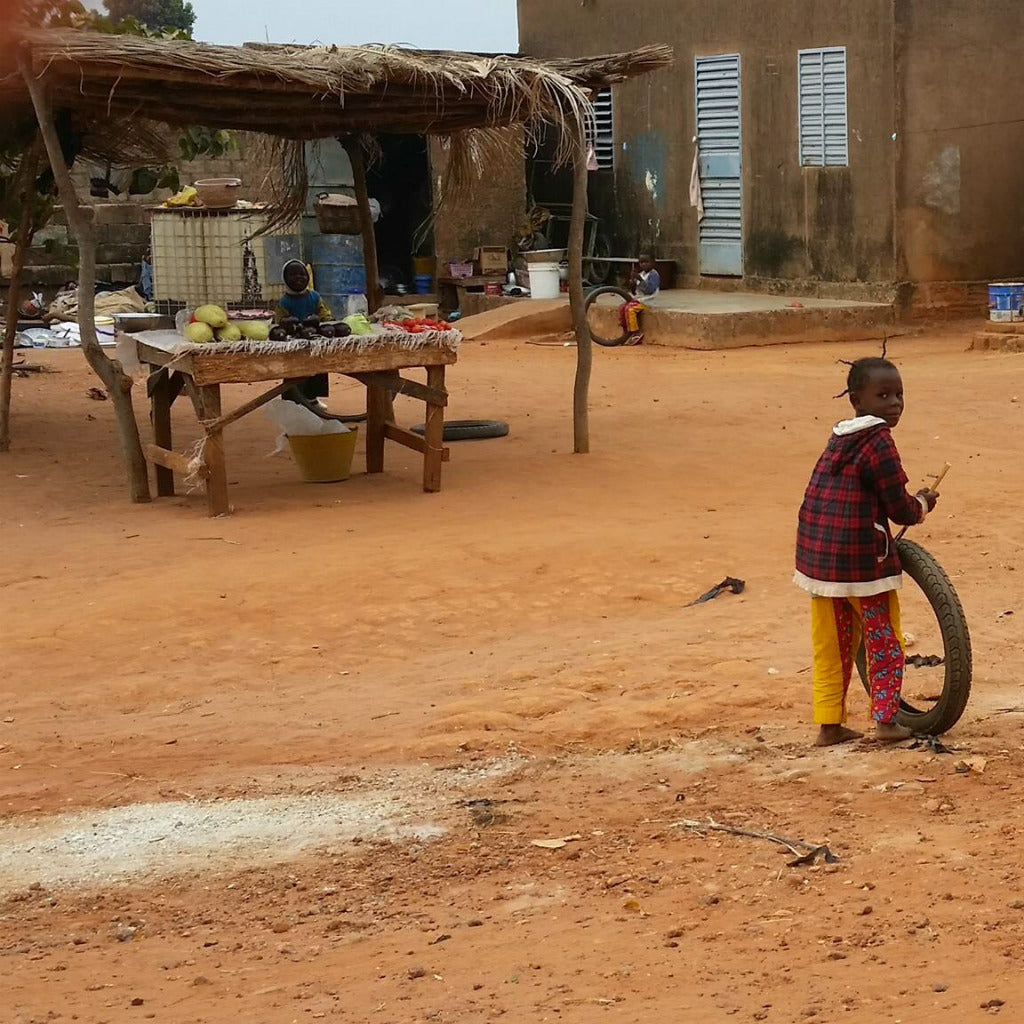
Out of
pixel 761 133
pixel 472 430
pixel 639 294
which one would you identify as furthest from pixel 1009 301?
pixel 472 430

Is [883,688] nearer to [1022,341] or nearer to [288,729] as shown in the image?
[288,729]

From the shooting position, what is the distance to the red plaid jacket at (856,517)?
14.9ft

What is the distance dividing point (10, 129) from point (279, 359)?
3.84 meters

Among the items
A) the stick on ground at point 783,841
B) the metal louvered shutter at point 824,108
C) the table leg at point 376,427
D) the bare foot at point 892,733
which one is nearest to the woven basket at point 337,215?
the metal louvered shutter at point 824,108

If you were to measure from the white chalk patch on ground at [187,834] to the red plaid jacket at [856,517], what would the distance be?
1391 millimetres

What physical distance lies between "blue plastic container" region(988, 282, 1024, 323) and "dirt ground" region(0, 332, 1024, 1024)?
5856 millimetres

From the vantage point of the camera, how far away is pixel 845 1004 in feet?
9.73

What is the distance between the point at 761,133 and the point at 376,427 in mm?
9737

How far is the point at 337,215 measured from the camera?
19.8m

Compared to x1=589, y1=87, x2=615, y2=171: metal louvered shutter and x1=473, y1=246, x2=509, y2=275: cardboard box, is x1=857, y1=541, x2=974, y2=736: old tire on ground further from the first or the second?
x1=589, y1=87, x2=615, y2=171: metal louvered shutter

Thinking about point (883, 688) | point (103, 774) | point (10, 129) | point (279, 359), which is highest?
point (10, 129)

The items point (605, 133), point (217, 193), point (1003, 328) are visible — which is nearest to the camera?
point (1003, 328)

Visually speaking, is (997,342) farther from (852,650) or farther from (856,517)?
(856,517)

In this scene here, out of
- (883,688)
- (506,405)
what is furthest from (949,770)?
(506,405)
